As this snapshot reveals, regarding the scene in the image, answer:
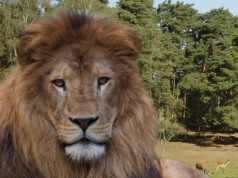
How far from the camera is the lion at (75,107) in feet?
7.31

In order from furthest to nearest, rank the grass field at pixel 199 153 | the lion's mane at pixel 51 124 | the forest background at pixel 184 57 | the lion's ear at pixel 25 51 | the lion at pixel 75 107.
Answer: the forest background at pixel 184 57, the grass field at pixel 199 153, the lion's ear at pixel 25 51, the lion's mane at pixel 51 124, the lion at pixel 75 107

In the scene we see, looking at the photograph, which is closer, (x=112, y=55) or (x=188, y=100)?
(x=112, y=55)

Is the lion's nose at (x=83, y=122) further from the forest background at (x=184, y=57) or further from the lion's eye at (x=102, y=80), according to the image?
the forest background at (x=184, y=57)

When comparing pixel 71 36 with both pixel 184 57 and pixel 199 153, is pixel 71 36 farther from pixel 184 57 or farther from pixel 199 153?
pixel 184 57

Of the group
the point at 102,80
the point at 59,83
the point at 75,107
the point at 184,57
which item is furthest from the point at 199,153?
the point at 75,107

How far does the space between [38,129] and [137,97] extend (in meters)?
0.64

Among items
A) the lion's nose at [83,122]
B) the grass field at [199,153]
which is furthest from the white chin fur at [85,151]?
the grass field at [199,153]

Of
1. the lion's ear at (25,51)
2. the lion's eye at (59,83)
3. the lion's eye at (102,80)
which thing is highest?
the lion's ear at (25,51)

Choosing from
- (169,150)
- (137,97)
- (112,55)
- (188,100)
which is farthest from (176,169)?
(188,100)

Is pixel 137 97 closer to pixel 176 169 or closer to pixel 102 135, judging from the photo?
pixel 102 135

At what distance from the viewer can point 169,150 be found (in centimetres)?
3241

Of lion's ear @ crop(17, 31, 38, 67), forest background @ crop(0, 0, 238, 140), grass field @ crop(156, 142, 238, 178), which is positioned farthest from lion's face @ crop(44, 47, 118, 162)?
grass field @ crop(156, 142, 238, 178)

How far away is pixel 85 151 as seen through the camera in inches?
86.1

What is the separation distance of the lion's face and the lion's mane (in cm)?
8
